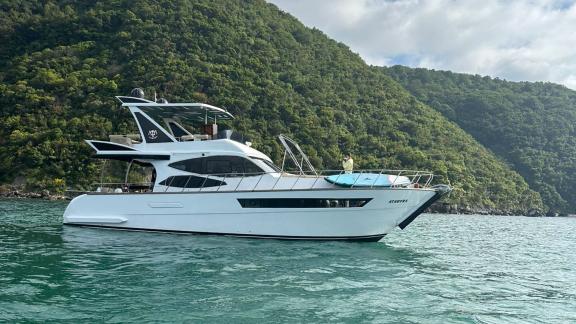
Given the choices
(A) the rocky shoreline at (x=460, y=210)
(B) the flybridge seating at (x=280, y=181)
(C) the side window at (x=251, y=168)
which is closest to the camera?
(B) the flybridge seating at (x=280, y=181)

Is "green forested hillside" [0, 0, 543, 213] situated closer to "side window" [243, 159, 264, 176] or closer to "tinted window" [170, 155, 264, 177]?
"tinted window" [170, 155, 264, 177]

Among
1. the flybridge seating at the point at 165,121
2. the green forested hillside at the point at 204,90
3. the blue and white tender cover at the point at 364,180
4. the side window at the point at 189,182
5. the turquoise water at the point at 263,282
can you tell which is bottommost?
the turquoise water at the point at 263,282

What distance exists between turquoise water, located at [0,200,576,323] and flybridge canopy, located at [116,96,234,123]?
468cm

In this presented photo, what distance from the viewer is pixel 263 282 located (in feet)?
27.3

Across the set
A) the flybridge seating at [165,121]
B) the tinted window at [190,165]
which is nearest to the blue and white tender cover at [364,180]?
the flybridge seating at [165,121]

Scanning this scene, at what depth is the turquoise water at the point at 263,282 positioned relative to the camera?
6473 millimetres

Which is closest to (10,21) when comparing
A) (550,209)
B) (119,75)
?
(119,75)

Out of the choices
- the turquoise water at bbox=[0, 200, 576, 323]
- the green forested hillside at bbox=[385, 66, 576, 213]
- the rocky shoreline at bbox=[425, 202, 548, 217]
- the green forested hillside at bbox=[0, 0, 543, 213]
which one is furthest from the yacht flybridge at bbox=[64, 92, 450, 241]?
the green forested hillside at bbox=[385, 66, 576, 213]

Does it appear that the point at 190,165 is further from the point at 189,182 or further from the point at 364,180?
the point at 364,180

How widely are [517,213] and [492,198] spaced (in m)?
5.71

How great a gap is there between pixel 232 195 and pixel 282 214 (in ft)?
5.66

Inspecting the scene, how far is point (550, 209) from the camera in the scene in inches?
3182

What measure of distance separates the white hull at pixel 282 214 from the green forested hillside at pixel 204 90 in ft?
118

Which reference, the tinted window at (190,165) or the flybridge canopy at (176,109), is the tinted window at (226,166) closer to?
the tinted window at (190,165)
